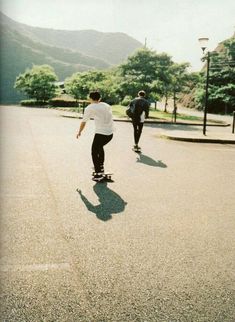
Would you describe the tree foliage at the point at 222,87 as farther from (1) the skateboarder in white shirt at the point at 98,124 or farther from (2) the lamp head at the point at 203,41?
(1) the skateboarder in white shirt at the point at 98,124

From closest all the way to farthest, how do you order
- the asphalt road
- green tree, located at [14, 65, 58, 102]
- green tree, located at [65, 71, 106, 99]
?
the asphalt road
green tree, located at [65, 71, 106, 99]
green tree, located at [14, 65, 58, 102]

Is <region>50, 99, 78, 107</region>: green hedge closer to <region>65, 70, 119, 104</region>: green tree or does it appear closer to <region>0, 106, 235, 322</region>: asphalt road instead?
<region>65, 70, 119, 104</region>: green tree

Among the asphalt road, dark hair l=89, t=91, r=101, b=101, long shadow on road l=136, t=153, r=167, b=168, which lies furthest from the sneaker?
long shadow on road l=136, t=153, r=167, b=168

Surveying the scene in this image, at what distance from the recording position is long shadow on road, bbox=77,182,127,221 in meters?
5.65

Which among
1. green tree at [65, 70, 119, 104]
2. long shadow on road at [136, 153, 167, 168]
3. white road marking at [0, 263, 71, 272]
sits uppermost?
green tree at [65, 70, 119, 104]

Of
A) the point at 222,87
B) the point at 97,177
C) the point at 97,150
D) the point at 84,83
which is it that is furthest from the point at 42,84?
the point at 97,177

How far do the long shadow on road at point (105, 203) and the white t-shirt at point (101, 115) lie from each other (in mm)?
1254

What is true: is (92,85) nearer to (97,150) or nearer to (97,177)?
(97,150)

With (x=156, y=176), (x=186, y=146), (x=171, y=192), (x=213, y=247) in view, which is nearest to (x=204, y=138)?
(x=186, y=146)

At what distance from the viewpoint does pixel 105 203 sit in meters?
6.21

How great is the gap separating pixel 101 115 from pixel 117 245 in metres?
3.95

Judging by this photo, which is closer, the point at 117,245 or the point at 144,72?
the point at 117,245

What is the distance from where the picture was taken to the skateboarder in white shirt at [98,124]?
25.7ft

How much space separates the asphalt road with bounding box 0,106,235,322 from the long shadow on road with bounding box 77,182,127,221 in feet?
0.05
